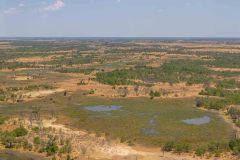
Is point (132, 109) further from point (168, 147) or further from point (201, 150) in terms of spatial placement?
point (201, 150)

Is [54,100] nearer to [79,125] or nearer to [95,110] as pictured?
[95,110]

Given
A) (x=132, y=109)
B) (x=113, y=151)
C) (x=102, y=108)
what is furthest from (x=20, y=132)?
(x=132, y=109)

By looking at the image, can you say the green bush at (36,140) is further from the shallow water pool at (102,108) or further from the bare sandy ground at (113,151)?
the shallow water pool at (102,108)

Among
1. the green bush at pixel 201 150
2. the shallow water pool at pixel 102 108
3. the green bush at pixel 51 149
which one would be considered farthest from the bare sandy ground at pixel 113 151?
the shallow water pool at pixel 102 108

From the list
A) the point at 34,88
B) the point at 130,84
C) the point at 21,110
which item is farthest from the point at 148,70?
the point at 21,110

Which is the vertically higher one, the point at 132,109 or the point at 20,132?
the point at 20,132

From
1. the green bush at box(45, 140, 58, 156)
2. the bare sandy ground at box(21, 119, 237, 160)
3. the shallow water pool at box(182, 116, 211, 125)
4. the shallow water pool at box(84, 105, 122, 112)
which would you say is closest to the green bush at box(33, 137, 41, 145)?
the green bush at box(45, 140, 58, 156)

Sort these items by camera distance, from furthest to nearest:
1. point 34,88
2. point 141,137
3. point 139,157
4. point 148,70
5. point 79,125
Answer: point 148,70 < point 34,88 < point 79,125 < point 141,137 < point 139,157

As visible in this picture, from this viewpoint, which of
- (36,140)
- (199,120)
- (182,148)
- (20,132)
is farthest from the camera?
(199,120)

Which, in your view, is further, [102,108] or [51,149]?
→ [102,108]

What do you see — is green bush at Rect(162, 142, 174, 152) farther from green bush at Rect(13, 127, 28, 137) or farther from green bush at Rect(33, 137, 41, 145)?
green bush at Rect(13, 127, 28, 137)

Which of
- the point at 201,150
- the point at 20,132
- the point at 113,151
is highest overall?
the point at 20,132
